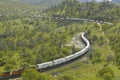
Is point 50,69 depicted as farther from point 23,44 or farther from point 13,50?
point 23,44

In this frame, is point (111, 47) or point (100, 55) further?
point (111, 47)

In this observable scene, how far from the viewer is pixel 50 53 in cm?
10869

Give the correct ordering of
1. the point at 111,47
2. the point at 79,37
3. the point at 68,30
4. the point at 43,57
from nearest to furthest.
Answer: the point at 43,57 < the point at 111,47 < the point at 79,37 < the point at 68,30

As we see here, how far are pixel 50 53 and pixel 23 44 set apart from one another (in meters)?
34.0

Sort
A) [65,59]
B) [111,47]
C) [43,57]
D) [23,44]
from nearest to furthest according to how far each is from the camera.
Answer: [65,59] < [43,57] < [111,47] < [23,44]

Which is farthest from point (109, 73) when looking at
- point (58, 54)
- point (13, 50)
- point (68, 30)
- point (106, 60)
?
point (68, 30)

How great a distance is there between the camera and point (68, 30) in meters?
196

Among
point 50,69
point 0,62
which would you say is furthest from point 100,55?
point 0,62

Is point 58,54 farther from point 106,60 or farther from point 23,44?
point 23,44

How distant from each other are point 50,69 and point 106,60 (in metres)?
23.4

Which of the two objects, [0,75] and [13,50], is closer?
[0,75]

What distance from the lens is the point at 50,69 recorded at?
284 ft

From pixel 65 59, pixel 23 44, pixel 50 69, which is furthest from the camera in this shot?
pixel 23 44

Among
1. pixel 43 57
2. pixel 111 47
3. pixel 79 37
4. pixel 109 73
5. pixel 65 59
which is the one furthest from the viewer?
pixel 79 37
